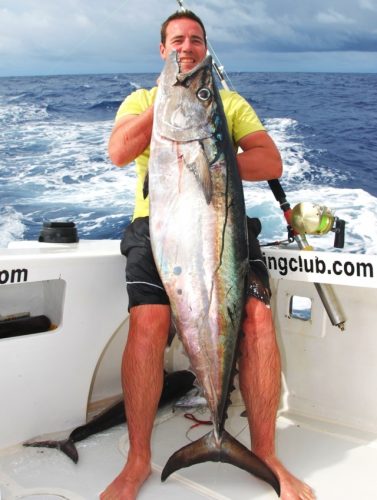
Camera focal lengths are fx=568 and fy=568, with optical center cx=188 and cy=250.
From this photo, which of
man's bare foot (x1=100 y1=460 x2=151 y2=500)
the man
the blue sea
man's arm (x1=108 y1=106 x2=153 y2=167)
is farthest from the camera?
the blue sea

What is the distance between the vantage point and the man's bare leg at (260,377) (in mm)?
2014

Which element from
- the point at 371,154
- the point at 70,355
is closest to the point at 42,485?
the point at 70,355

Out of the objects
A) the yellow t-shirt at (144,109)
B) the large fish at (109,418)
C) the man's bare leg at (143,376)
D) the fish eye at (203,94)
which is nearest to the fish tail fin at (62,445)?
the large fish at (109,418)

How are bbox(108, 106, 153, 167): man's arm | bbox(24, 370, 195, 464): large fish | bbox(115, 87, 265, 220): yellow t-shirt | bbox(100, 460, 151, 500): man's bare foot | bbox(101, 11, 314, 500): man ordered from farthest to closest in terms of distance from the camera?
1. bbox(115, 87, 265, 220): yellow t-shirt
2. bbox(24, 370, 195, 464): large fish
3. bbox(108, 106, 153, 167): man's arm
4. bbox(101, 11, 314, 500): man
5. bbox(100, 460, 151, 500): man's bare foot

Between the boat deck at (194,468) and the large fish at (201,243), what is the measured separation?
113mm

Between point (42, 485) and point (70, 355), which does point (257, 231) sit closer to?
point (70, 355)

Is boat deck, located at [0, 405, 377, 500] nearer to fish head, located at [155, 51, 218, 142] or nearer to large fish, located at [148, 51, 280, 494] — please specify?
large fish, located at [148, 51, 280, 494]

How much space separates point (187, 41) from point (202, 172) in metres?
0.70

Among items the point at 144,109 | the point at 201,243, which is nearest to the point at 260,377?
the point at 201,243

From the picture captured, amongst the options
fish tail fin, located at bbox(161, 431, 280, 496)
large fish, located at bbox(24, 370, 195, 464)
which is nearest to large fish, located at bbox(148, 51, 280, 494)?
fish tail fin, located at bbox(161, 431, 280, 496)

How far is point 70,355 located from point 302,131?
340 inches

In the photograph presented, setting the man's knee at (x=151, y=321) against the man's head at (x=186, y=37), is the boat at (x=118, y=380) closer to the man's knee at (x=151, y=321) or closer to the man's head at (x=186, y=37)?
the man's knee at (x=151, y=321)

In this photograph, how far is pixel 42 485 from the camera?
1955 millimetres

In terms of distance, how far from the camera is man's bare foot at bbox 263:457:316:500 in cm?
187
